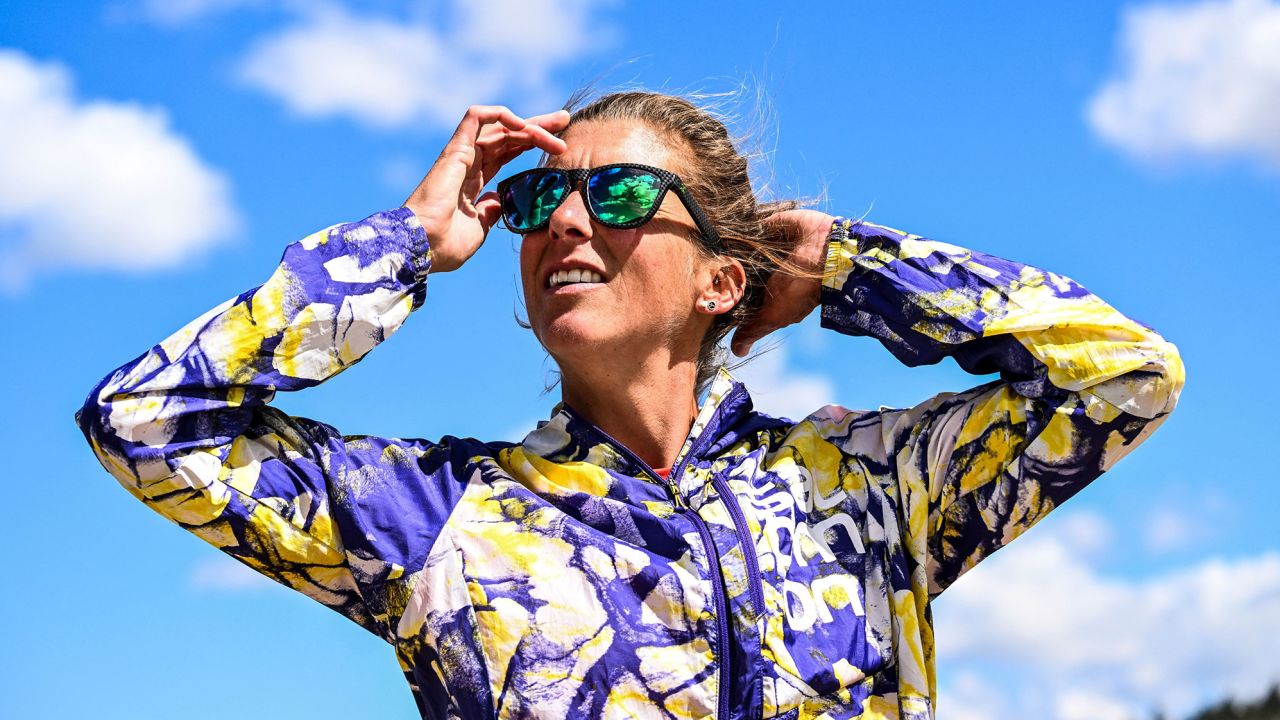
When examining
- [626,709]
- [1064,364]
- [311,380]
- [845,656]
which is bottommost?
[626,709]

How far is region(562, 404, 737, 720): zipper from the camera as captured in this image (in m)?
4.03

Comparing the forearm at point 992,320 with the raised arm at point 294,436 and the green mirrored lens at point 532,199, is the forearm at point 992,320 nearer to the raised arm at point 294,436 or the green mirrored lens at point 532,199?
the green mirrored lens at point 532,199

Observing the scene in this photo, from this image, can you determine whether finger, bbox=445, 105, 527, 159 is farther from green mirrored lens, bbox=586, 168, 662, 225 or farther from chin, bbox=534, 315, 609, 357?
chin, bbox=534, 315, 609, 357

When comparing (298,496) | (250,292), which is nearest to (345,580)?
(298,496)

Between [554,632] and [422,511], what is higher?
A: [422,511]

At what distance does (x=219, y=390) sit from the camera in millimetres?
4105

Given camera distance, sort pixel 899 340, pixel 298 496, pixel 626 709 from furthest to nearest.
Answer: pixel 899 340, pixel 298 496, pixel 626 709

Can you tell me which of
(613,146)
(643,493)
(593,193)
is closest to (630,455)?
(643,493)

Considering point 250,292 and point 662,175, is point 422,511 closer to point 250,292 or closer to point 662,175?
point 250,292

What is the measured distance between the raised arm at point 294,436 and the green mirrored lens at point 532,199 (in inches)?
17.1

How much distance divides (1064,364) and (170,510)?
108 inches

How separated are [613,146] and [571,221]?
400mm

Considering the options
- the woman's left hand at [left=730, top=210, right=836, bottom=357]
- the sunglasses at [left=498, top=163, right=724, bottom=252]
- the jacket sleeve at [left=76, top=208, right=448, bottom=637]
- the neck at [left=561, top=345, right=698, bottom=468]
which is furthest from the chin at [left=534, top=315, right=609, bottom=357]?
the woman's left hand at [left=730, top=210, right=836, bottom=357]

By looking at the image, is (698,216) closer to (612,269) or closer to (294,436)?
(612,269)
